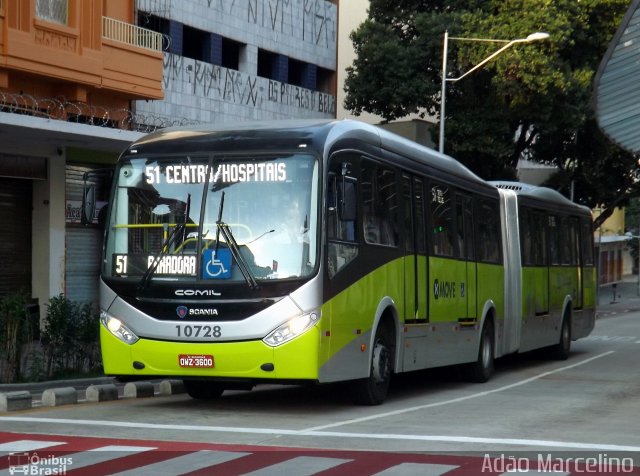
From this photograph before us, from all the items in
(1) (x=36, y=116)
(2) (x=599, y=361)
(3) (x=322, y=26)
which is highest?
(3) (x=322, y=26)

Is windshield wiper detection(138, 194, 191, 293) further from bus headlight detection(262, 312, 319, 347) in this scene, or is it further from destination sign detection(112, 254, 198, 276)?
bus headlight detection(262, 312, 319, 347)

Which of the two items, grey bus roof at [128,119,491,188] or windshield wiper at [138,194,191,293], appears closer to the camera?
windshield wiper at [138,194,191,293]

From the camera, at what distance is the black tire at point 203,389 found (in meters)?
15.4

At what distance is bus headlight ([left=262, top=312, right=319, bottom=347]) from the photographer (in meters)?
13.0

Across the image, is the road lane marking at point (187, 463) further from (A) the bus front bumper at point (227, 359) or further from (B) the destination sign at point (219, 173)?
(B) the destination sign at point (219, 173)

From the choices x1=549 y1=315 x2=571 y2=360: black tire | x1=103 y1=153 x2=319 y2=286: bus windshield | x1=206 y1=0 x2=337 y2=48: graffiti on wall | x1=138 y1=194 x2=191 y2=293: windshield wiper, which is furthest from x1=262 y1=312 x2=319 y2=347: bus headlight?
x1=206 y1=0 x2=337 y2=48: graffiti on wall

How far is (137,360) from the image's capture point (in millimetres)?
13445

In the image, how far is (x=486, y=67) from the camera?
37125 mm

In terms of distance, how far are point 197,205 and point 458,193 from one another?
6.54 m

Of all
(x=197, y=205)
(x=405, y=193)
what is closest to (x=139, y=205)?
(x=197, y=205)

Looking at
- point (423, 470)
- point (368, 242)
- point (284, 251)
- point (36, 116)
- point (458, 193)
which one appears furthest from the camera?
point (36, 116)

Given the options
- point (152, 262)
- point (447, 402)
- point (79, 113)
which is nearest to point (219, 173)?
point (152, 262)

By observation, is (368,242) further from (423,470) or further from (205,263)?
(423,470)

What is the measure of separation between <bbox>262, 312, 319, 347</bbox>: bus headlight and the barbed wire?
1140 cm
